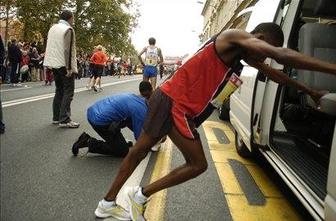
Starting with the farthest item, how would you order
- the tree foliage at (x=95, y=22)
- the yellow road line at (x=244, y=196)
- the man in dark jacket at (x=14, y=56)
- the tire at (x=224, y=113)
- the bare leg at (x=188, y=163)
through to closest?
the tree foliage at (x=95, y=22) < the man in dark jacket at (x=14, y=56) < the tire at (x=224, y=113) < the yellow road line at (x=244, y=196) < the bare leg at (x=188, y=163)

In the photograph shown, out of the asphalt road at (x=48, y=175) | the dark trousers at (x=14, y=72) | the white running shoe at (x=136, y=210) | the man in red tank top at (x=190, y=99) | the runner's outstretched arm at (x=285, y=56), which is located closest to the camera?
the runner's outstretched arm at (x=285, y=56)

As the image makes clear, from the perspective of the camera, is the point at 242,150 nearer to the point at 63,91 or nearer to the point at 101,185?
the point at 101,185

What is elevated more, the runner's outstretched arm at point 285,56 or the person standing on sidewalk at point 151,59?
the runner's outstretched arm at point 285,56

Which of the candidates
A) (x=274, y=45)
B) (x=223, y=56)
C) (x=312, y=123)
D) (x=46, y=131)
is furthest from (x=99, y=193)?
(x=46, y=131)

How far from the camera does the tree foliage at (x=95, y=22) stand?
33938 millimetres

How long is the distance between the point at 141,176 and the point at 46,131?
9.41ft

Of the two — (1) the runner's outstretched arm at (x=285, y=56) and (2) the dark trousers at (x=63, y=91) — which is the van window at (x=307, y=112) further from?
(2) the dark trousers at (x=63, y=91)

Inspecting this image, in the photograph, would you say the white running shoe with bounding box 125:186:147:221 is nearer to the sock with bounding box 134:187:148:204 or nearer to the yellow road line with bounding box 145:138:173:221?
the sock with bounding box 134:187:148:204

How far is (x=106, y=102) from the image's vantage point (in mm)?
5363

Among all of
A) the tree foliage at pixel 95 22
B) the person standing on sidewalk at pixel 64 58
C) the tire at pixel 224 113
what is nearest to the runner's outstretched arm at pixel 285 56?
the person standing on sidewalk at pixel 64 58

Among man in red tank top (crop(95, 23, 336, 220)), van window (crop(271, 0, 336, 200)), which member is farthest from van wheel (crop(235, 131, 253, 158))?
man in red tank top (crop(95, 23, 336, 220))

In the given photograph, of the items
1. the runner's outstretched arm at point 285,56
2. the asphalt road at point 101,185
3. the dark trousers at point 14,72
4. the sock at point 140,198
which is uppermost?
the runner's outstretched arm at point 285,56

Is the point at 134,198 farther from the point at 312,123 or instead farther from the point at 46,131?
the point at 46,131

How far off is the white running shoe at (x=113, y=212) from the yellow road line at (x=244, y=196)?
0.89 meters
